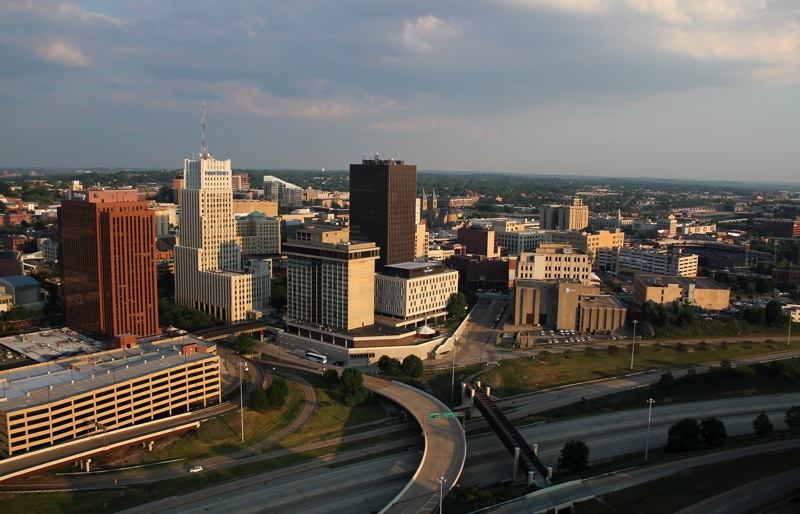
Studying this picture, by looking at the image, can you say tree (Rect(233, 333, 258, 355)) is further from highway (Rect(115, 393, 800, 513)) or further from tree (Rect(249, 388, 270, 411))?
highway (Rect(115, 393, 800, 513))

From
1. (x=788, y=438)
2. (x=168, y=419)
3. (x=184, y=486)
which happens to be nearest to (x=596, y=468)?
(x=788, y=438)

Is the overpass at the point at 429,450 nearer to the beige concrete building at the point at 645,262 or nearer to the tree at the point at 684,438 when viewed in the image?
the tree at the point at 684,438

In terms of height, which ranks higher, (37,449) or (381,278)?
(381,278)

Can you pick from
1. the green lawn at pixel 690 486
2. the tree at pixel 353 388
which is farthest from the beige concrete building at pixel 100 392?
the green lawn at pixel 690 486

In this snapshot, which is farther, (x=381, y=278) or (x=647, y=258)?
(x=647, y=258)

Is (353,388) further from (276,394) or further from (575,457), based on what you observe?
(575,457)

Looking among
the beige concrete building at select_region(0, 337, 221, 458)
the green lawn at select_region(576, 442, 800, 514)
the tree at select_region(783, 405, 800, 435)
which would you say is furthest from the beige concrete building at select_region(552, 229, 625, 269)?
the beige concrete building at select_region(0, 337, 221, 458)

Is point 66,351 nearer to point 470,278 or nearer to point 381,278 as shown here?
point 381,278
